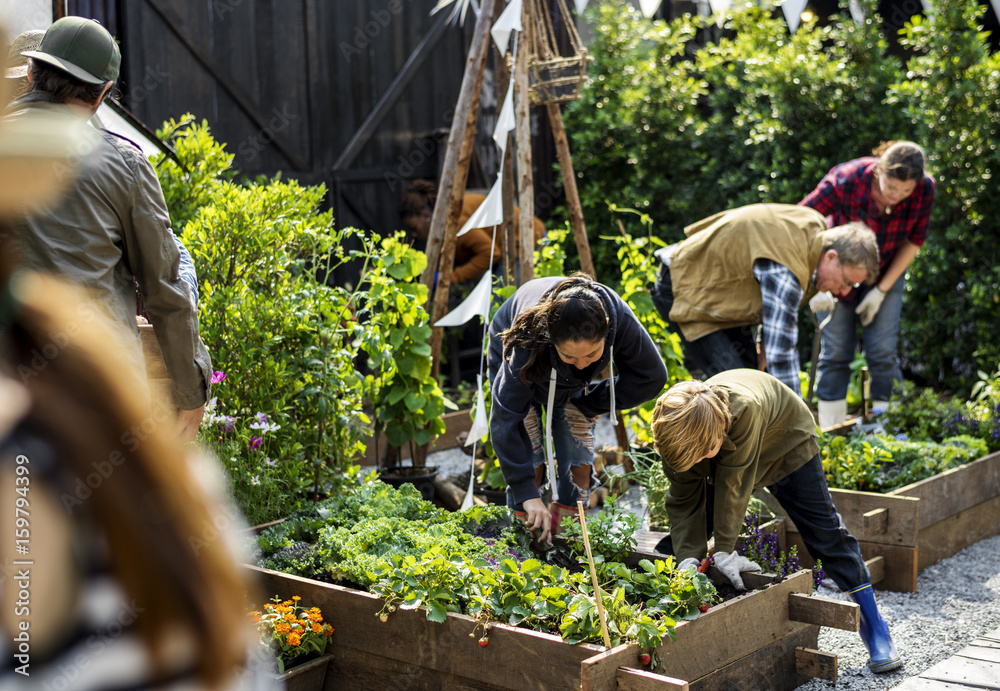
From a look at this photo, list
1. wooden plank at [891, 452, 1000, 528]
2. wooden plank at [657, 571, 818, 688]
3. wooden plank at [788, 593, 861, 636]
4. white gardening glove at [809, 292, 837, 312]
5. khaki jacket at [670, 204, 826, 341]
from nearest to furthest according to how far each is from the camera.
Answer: wooden plank at [657, 571, 818, 688]
wooden plank at [788, 593, 861, 636]
wooden plank at [891, 452, 1000, 528]
khaki jacket at [670, 204, 826, 341]
white gardening glove at [809, 292, 837, 312]

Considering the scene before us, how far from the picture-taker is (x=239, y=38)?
6.03m

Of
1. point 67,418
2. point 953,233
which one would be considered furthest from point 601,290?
point 953,233

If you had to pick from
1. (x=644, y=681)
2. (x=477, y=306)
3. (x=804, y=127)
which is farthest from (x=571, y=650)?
(x=804, y=127)

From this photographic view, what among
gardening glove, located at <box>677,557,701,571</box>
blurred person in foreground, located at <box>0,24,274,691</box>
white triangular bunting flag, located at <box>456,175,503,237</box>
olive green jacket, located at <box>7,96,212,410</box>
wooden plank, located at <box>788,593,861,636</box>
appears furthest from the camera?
white triangular bunting flag, located at <box>456,175,503,237</box>

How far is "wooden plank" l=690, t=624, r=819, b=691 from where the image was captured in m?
2.45

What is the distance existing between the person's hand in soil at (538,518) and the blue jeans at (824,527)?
781 millimetres

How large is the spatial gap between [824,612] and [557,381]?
112cm

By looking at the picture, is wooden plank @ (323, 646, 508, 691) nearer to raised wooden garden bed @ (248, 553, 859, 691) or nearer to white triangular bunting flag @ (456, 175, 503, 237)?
raised wooden garden bed @ (248, 553, 859, 691)

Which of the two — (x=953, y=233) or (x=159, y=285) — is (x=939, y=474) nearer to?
(x=953, y=233)

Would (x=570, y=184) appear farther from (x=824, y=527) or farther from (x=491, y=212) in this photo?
(x=824, y=527)

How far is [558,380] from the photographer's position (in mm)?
3176

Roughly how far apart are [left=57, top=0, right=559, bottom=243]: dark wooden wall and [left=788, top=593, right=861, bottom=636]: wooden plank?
457 cm

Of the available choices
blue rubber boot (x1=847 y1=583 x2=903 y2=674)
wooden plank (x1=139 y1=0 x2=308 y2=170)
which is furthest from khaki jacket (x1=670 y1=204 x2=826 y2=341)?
wooden plank (x1=139 y1=0 x2=308 y2=170)

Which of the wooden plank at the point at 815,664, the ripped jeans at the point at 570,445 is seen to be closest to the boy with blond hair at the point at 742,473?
the wooden plank at the point at 815,664
